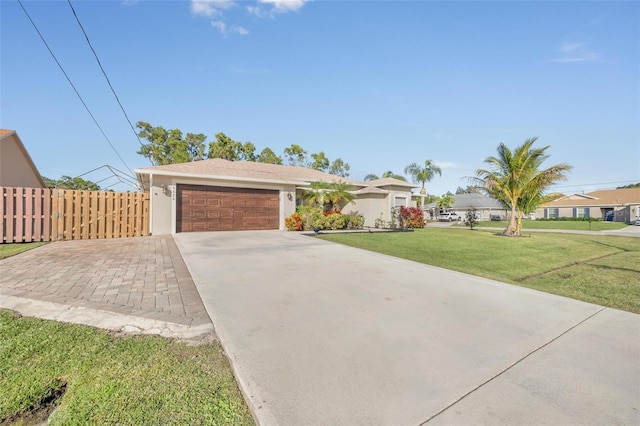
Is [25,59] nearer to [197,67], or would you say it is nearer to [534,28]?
[197,67]

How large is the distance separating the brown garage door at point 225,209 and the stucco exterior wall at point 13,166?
7.99m

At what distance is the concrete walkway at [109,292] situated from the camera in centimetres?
330

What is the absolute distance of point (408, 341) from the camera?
2.90 metres

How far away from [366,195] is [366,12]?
1144cm

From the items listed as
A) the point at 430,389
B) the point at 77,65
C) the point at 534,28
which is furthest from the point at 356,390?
the point at 534,28

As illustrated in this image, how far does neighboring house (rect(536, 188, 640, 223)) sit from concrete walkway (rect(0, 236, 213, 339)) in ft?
162

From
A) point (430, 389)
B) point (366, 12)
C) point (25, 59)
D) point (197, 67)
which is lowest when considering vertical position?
point (430, 389)

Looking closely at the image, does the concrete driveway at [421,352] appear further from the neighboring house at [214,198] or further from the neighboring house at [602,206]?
the neighboring house at [602,206]

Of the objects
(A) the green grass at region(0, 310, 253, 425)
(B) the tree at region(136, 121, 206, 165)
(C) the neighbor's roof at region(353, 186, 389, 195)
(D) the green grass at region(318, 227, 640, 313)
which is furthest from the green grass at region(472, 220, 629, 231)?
(B) the tree at region(136, 121, 206, 165)

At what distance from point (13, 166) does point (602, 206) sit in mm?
66316

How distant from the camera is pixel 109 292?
4320 mm

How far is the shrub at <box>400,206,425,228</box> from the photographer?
19.2 meters

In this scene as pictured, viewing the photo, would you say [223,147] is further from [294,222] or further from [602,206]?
[602,206]

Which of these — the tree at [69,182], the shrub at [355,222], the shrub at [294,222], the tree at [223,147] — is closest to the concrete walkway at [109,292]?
the shrub at [294,222]
